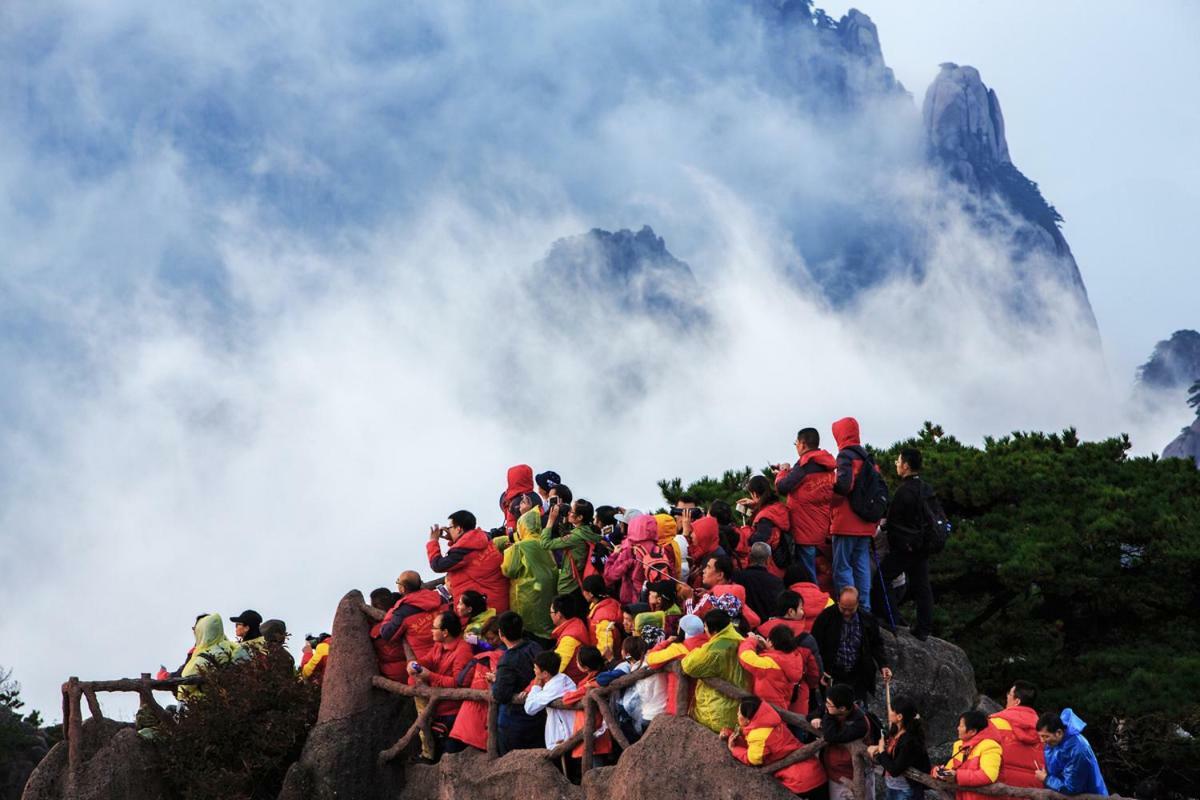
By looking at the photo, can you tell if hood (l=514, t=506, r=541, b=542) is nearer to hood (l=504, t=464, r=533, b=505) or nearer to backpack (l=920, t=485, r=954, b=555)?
hood (l=504, t=464, r=533, b=505)

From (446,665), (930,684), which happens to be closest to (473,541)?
(446,665)

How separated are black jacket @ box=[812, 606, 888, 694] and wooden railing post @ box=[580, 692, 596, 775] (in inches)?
79.5

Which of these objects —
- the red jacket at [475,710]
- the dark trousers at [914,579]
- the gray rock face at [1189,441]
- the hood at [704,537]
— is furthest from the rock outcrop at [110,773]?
the gray rock face at [1189,441]

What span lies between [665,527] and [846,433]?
211 centimetres

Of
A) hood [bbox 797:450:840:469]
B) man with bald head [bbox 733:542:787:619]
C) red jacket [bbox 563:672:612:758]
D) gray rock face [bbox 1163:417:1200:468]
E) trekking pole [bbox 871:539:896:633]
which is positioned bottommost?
red jacket [bbox 563:672:612:758]

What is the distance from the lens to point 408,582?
15.0m

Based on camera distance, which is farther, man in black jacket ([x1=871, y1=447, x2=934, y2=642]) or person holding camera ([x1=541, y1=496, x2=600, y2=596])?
man in black jacket ([x1=871, y1=447, x2=934, y2=642])

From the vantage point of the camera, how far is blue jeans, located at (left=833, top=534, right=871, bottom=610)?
15.4 metres

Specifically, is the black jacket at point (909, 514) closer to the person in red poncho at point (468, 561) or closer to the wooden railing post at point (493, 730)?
the person in red poncho at point (468, 561)

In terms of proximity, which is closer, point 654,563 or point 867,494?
point 654,563

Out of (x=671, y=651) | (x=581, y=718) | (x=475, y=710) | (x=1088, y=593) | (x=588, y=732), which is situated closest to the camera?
(x=671, y=651)

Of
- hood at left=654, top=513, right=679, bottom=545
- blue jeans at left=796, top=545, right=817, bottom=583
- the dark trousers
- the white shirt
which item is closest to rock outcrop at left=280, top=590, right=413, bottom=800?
the white shirt

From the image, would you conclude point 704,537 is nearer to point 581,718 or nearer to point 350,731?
point 581,718

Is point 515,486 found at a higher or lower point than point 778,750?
higher
